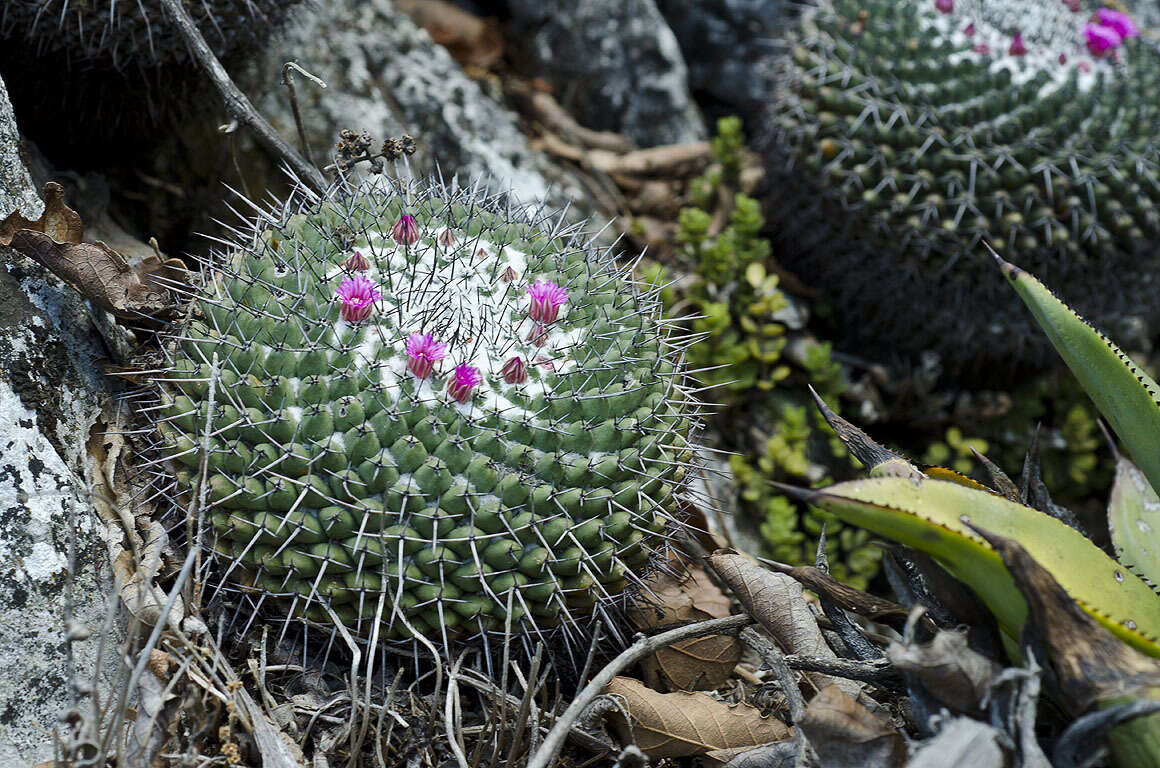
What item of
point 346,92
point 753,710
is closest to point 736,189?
point 346,92

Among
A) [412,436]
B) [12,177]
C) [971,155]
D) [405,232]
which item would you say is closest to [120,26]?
[12,177]

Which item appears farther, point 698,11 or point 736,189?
point 698,11

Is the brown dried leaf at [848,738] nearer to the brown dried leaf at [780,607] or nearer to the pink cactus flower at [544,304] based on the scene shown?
the brown dried leaf at [780,607]

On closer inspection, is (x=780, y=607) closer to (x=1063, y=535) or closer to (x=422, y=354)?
(x=1063, y=535)

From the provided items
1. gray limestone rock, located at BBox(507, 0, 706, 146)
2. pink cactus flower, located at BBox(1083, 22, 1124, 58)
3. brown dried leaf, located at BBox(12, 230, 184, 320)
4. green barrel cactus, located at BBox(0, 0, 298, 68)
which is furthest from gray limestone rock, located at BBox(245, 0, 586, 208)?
pink cactus flower, located at BBox(1083, 22, 1124, 58)

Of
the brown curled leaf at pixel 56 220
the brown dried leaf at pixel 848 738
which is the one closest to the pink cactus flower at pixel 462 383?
the brown dried leaf at pixel 848 738

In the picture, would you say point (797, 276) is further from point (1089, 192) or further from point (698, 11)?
point (698, 11)
